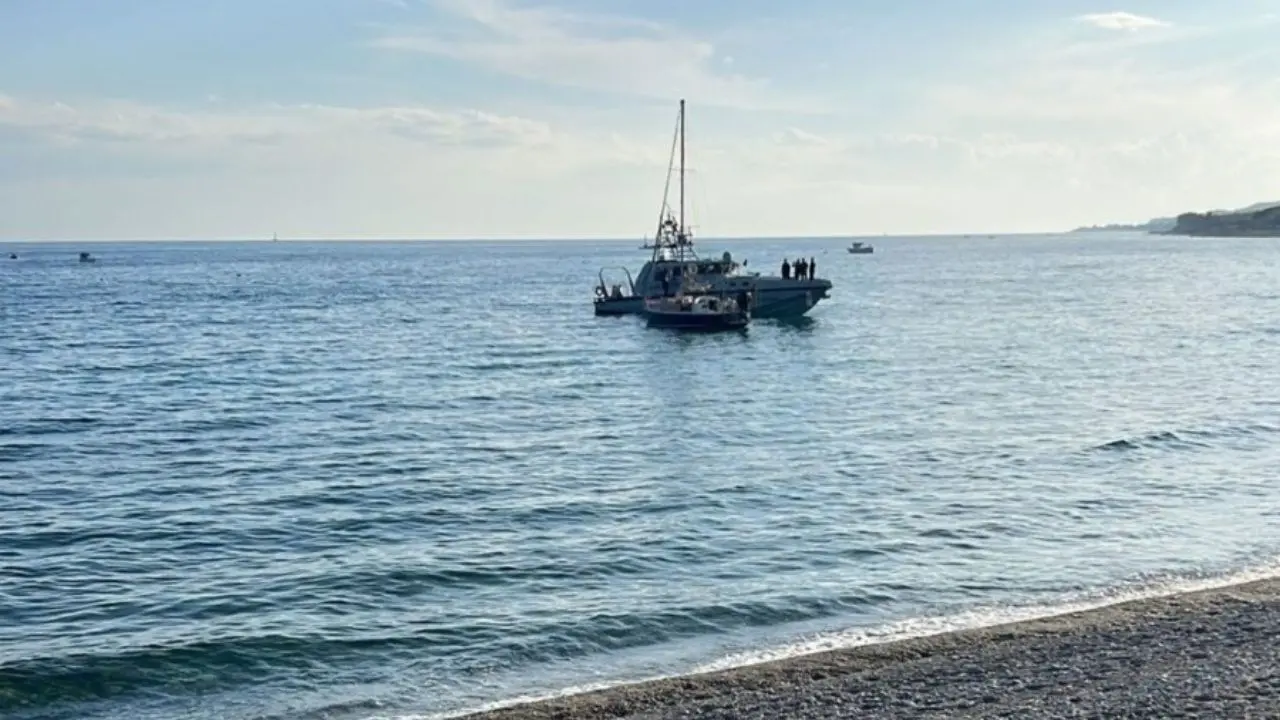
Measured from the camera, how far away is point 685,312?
61.2 meters

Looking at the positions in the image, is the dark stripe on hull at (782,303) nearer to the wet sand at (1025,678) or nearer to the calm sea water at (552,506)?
the calm sea water at (552,506)

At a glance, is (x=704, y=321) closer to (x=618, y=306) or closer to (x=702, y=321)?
(x=702, y=321)

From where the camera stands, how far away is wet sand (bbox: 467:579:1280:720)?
36.6 feet

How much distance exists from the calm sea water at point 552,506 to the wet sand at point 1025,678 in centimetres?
124

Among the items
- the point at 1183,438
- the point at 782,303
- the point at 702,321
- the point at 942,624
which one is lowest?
the point at 942,624

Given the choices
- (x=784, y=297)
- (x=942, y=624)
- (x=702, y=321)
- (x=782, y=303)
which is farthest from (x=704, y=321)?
(x=942, y=624)

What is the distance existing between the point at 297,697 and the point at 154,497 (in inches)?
442

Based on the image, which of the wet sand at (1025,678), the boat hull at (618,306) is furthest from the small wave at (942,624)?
the boat hull at (618,306)

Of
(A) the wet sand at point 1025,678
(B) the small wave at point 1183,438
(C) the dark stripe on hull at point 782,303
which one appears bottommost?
(B) the small wave at point 1183,438

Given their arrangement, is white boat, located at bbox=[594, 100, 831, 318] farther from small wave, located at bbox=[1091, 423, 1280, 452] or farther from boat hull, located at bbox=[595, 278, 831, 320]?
small wave, located at bbox=[1091, 423, 1280, 452]

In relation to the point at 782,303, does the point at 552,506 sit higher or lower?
lower

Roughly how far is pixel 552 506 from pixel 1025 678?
469 inches

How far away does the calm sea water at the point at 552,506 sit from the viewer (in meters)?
15.3

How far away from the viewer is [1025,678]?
40.3 ft
